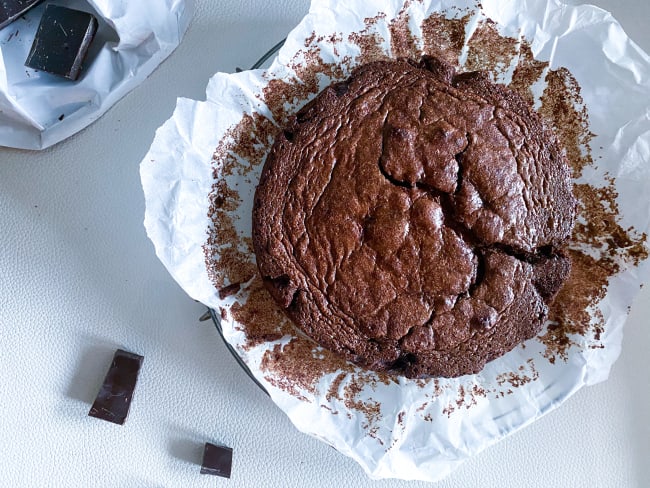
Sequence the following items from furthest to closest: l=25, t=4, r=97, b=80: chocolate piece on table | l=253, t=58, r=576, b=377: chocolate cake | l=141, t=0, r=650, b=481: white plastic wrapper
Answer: l=25, t=4, r=97, b=80: chocolate piece on table, l=141, t=0, r=650, b=481: white plastic wrapper, l=253, t=58, r=576, b=377: chocolate cake

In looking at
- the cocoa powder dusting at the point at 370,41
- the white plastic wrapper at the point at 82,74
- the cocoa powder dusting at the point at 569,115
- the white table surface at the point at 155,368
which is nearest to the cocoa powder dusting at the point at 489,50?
the cocoa powder dusting at the point at 569,115

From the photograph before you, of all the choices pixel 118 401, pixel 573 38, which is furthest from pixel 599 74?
pixel 118 401

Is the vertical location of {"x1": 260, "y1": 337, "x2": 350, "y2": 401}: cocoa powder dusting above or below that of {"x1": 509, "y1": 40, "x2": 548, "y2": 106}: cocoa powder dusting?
below

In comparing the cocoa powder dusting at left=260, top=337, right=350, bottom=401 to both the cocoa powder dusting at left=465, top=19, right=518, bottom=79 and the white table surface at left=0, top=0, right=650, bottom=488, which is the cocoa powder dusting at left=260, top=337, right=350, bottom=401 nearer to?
the white table surface at left=0, top=0, right=650, bottom=488

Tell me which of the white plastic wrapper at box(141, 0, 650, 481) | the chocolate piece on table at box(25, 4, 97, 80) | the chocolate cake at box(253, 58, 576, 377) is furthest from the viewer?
the chocolate piece on table at box(25, 4, 97, 80)

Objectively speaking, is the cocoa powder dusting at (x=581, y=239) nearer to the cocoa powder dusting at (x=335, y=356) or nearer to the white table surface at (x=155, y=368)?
the cocoa powder dusting at (x=335, y=356)

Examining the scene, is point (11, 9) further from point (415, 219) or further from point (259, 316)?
point (415, 219)

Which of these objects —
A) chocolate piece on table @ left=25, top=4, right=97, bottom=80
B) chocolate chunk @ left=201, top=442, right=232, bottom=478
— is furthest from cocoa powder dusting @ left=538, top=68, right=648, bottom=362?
chocolate piece on table @ left=25, top=4, right=97, bottom=80
